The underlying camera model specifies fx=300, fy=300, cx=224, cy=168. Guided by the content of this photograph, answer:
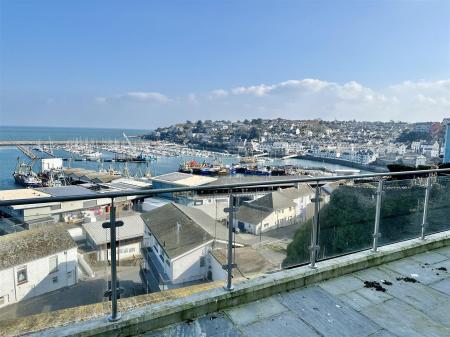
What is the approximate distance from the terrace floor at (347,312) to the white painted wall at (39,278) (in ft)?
3.21

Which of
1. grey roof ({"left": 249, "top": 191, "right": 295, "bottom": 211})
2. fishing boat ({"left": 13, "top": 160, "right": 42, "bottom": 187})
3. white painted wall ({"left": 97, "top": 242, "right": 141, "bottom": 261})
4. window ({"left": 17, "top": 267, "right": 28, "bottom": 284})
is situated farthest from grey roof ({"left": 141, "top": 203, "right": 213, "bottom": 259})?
fishing boat ({"left": 13, "top": 160, "right": 42, "bottom": 187})

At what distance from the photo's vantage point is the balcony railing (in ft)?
9.55

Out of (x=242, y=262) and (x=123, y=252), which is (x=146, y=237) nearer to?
(x=123, y=252)

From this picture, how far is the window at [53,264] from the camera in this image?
258 cm

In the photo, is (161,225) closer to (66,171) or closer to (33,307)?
(33,307)

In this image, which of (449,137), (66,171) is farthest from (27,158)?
(449,137)

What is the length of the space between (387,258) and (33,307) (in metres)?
3.98

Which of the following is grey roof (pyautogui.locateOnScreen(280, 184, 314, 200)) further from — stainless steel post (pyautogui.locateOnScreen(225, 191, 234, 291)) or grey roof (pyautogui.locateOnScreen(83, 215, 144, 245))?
grey roof (pyautogui.locateOnScreen(83, 215, 144, 245))

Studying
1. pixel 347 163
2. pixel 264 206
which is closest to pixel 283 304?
pixel 264 206

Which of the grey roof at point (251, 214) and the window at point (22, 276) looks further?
the grey roof at point (251, 214)

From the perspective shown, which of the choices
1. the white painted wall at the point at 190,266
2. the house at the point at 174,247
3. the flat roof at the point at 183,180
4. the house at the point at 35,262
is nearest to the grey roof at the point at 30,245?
the house at the point at 35,262

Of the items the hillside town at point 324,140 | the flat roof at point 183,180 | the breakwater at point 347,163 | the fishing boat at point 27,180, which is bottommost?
the fishing boat at point 27,180

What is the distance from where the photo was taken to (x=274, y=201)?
3.72 metres

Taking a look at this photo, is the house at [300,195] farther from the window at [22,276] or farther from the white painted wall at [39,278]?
the window at [22,276]
